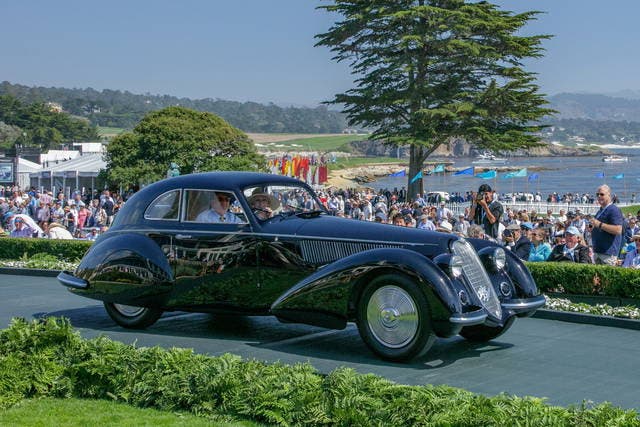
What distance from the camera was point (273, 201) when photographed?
31.8ft

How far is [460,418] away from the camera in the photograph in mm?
5590

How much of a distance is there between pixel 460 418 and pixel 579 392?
2.12 m

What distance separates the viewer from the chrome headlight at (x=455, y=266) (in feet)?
26.9

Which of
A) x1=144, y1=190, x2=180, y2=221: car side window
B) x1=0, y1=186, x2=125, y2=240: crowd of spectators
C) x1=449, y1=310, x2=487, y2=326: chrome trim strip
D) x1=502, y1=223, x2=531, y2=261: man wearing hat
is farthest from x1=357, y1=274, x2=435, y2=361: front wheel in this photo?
x1=0, y1=186, x2=125, y2=240: crowd of spectators

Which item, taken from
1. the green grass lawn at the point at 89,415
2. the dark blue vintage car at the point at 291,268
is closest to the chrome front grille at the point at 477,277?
the dark blue vintage car at the point at 291,268

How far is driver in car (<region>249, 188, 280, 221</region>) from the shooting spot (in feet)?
31.2

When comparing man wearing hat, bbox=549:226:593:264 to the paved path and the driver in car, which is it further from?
the driver in car

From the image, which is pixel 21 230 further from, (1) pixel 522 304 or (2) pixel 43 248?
(1) pixel 522 304

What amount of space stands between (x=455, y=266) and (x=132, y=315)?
4.33 meters

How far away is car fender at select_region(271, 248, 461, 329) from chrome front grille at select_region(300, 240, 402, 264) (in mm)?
160

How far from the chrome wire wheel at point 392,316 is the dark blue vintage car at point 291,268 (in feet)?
0.04

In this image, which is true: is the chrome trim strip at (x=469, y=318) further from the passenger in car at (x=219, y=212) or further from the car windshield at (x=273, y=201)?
the passenger in car at (x=219, y=212)

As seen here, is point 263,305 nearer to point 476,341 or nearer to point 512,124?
point 476,341

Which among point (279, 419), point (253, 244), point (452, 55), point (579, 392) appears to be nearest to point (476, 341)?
point (579, 392)
